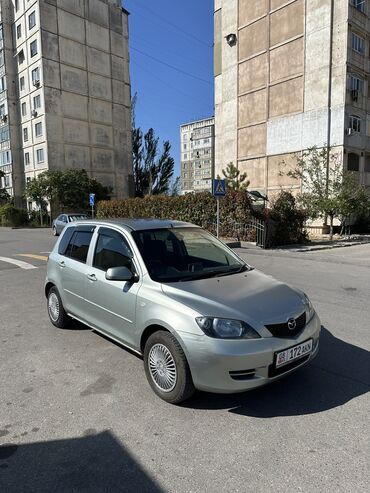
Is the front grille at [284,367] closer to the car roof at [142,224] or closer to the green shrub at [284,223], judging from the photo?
the car roof at [142,224]

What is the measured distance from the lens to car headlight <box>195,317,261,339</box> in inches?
122

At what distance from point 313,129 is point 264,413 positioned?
2905 centimetres

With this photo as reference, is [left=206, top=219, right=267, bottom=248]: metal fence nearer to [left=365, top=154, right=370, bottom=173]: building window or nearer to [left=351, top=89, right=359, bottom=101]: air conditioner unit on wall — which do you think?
[left=351, top=89, right=359, bottom=101]: air conditioner unit on wall

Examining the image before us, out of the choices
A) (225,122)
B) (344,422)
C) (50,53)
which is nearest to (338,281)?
(344,422)

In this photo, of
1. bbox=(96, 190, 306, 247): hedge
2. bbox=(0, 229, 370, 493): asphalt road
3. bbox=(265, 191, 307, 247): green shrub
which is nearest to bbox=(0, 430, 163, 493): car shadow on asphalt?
bbox=(0, 229, 370, 493): asphalt road

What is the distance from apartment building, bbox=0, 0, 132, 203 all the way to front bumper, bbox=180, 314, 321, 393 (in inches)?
1779

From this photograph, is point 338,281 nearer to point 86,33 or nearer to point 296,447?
point 296,447

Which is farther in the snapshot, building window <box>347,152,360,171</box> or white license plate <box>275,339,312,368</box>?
building window <box>347,152,360,171</box>

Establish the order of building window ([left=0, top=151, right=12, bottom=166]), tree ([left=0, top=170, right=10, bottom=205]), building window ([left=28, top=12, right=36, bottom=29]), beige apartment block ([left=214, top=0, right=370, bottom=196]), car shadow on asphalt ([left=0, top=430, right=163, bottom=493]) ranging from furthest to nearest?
building window ([left=0, top=151, right=12, bottom=166]), tree ([left=0, top=170, right=10, bottom=205]), building window ([left=28, top=12, right=36, bottom=29]), beige apartment block ([left=214, top=0, right=370, bottom=196]), car shadow on asphalt ([left=0, top=430, right=163, bottom=493])

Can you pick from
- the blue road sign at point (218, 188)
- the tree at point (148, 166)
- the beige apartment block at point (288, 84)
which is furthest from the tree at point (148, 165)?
the blue road sign at point (218, 188)

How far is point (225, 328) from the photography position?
3119 millimetres

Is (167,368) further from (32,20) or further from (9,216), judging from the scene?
(32,20)

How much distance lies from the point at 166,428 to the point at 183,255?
6.22 ft

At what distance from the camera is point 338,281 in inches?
355
